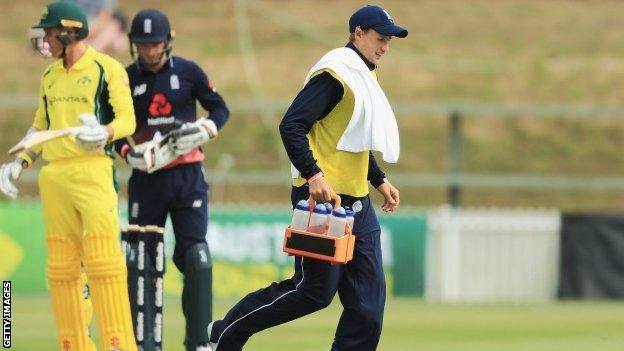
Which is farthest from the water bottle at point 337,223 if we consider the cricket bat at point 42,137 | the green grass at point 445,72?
the green grass at point 445,72

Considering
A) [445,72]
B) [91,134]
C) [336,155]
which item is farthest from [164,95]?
[445,72]

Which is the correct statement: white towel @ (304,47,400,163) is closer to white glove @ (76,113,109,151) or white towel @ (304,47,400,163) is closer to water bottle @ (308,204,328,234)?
water bottle @ (308,204,328,234)

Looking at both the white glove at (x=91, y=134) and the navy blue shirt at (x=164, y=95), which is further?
the navy blue shirt at (x=164, y=95)

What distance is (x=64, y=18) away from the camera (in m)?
9.09

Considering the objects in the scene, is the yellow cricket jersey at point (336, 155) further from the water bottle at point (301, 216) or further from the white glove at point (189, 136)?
the white glove at point (189, 136)

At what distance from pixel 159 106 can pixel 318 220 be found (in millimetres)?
2469

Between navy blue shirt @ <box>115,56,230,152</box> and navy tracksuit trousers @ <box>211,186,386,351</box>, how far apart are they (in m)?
2.07

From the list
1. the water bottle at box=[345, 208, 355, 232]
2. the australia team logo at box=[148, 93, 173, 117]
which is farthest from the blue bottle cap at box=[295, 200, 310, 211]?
the australia team logo at box=[148, 93, 173, 117]

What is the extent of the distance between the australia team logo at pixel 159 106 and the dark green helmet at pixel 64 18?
1163mm

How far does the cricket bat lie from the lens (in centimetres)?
869

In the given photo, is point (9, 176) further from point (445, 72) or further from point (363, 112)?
point (445, 72)

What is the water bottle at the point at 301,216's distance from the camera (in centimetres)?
819

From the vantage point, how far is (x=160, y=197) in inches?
403

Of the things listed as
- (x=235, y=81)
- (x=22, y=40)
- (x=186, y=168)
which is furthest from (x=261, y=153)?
(x=186, y=168)
